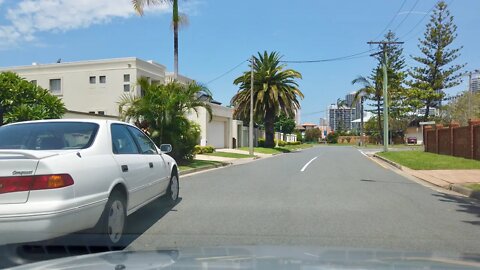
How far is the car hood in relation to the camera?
4098 millimetres

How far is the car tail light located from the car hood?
3.73 feet

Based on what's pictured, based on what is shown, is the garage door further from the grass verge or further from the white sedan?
the white sedan

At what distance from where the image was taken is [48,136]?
21.9 feet

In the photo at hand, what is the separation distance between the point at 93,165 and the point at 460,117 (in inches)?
2564

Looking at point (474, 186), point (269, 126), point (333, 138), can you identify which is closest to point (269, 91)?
point (269, 126)

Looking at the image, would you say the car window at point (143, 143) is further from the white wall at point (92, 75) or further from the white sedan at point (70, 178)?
the white wall at point (92, 75)

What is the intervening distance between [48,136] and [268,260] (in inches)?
149

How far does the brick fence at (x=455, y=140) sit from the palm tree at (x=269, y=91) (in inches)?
581

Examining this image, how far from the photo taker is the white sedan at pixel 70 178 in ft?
17.4

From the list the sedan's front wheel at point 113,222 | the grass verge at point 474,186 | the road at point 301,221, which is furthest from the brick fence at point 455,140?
the sedan's front wheel at point 113,222

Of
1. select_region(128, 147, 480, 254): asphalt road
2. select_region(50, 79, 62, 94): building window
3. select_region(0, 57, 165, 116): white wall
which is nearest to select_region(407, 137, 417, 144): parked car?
select_region(0, 57, 165, 116): white wall

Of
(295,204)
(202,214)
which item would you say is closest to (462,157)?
(295,204)

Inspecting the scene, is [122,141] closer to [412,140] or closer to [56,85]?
[56,85]

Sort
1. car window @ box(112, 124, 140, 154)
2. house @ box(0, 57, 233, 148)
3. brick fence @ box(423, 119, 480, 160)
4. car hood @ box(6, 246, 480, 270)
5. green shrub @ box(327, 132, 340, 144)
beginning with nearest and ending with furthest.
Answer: car hood @ box(6, 246, 480, 270), car window @ box(112, 124, 140, 154), brick fence @ box(423, 119, 480, 160), house @ box(0, 57, 233, 148), green shrub @ box(327, 132, 340, 144)
